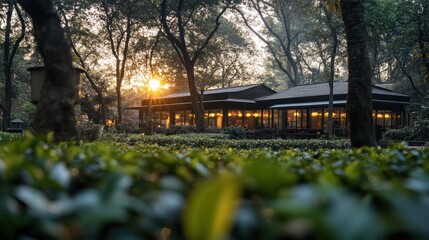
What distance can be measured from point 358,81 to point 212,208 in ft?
24.7

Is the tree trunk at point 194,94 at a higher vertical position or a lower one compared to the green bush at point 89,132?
higher

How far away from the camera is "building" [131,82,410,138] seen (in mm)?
31658

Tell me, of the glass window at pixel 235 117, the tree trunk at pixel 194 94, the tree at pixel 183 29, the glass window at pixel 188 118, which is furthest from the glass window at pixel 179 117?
the tree trunk at pixel 194 94

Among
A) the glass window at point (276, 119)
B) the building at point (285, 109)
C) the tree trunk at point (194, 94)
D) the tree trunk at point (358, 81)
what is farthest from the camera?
the glass window at point (276, 119)

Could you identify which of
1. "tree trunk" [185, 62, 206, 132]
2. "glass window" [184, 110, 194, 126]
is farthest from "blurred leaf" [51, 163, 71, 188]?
"glass window" [184, 110, 194, 126]

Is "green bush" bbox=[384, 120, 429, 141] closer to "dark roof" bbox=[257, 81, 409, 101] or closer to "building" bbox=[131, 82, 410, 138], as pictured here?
"building" bbox=[131, 82, 410, 138]

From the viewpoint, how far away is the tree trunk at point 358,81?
300 inches

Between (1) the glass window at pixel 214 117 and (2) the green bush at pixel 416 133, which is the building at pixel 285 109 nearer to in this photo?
(1) the glass window at pixel 214 117

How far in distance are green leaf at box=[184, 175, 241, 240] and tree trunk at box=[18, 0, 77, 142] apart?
4436 millimetres

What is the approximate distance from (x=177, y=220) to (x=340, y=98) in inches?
1235

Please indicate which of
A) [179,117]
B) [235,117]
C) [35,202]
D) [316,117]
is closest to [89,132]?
[35,202]

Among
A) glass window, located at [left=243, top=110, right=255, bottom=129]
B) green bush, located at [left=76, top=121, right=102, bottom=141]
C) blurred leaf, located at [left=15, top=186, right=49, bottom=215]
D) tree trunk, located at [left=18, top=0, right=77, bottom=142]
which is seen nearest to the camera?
blurred leaf, located at [left=15, top=186, right=49, bottom=215]

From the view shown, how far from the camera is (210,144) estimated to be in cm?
1769

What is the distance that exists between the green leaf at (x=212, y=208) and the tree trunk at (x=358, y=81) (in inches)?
285
